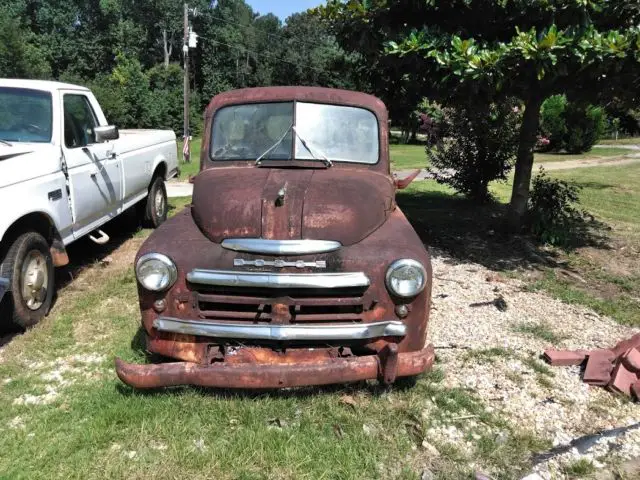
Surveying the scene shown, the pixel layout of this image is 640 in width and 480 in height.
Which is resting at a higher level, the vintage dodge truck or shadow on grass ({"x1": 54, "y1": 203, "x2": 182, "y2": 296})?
the vintage dodge truck

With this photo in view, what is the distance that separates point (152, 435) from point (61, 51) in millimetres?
62340

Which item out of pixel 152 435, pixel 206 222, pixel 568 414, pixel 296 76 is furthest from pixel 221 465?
pixel 296 76

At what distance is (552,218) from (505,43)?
276 cm

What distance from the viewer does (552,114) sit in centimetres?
2073

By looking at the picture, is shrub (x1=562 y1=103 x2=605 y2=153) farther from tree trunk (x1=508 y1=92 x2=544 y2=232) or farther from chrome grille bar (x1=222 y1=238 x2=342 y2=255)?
chrome grille bar (x1=222 y1=238 x2=342 y2=255)

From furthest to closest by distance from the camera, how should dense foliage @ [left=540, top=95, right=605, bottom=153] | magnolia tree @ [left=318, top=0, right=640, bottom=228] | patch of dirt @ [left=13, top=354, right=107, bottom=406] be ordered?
1. dense foliage @ [left=540, top=95, right=605, bottom=153]
2. magnolia tree @ [left=318, top=0, right=640, bottom=228]
3. patch of dirt @ [left=13, top=354, right=107, bottom=406]

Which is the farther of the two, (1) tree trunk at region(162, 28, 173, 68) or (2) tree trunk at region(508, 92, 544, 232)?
(1) tree trunk at region(162, 28, 173, 68)

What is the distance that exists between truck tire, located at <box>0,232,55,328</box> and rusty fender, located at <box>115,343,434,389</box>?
1.79m

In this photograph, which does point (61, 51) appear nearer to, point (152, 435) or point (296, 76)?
point (296, 76)

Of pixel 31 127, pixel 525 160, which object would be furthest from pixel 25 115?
pixel 525 160

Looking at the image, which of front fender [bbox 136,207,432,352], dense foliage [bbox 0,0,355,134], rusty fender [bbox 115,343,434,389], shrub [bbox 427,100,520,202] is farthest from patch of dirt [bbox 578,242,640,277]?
dense foliage [bbox 0,0,355,134]

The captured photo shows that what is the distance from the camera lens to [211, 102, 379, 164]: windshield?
14.6ft

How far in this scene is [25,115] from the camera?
547cm

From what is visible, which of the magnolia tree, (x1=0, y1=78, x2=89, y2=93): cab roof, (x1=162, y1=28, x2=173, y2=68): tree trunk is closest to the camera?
the magnolia tree
